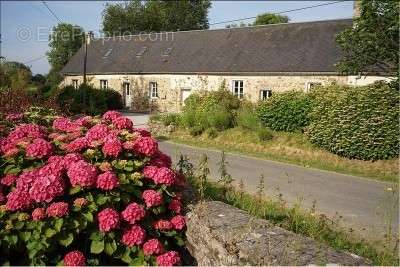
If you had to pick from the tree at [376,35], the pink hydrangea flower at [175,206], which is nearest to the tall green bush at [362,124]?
the tree at [376,35]

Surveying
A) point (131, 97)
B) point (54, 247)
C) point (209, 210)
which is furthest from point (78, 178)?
point (131, 97)

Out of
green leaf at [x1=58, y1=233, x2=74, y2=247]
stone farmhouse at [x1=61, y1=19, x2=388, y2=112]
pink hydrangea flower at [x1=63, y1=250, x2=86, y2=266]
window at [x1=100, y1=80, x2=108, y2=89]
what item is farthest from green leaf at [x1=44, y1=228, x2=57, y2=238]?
window at [x1=100, y1=80, x2=108, y2=89]

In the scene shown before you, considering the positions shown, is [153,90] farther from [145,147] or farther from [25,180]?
[25,180]

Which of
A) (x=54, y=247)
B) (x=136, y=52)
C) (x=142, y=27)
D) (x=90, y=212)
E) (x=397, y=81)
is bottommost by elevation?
(x=54, y=247)

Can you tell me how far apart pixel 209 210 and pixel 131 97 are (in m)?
27.7

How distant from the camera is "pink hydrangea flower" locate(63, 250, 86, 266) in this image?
364 centimetres

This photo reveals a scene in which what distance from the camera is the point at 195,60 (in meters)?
27.8

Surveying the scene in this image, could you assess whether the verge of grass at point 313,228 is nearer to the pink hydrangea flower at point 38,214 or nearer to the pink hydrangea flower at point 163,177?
A: the pink hydrangea flower at point 163,177

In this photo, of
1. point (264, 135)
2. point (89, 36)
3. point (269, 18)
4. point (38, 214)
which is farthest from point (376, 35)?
point (269, 18)

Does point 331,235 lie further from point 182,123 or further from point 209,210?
point 182,123

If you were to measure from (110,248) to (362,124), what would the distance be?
1091 centimetres

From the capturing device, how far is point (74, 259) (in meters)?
3.65

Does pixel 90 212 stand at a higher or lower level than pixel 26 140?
lower

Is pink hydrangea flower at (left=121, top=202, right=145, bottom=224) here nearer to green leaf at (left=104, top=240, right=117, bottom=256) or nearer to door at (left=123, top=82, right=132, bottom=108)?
green leaf at (left=104, top=240, right=117, bottom=256)
